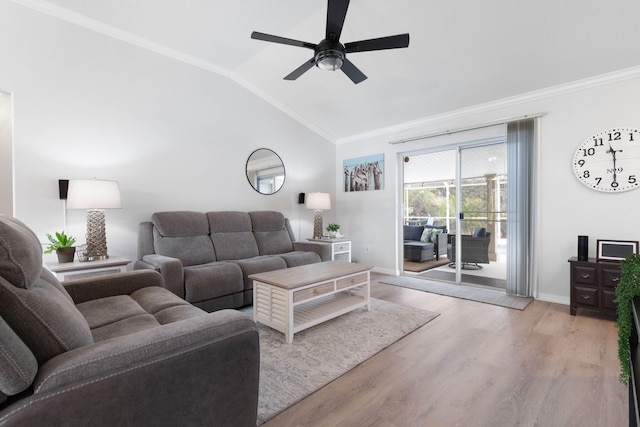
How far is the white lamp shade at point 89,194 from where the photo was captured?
Result: 2605 mm

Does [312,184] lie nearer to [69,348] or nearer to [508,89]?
[508,89]

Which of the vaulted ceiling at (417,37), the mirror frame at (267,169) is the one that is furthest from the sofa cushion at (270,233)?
the vaulted ceiling at (417,37)

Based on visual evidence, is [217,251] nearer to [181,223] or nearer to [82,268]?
[181,223]

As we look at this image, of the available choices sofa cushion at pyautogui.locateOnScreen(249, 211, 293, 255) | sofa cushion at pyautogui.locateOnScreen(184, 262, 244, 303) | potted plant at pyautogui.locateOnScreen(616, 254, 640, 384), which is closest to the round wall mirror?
sofa cushion at pyautogui.locateOnScreen(249, 211, 293, 255)

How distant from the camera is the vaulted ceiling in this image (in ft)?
8.52

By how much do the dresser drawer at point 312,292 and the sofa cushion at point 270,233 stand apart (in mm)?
1560

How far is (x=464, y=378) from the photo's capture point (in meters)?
1.92

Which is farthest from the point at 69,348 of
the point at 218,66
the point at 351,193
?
the point at 351,193

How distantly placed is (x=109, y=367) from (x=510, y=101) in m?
4.56

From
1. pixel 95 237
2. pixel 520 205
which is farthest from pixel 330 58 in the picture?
pixel 520 205

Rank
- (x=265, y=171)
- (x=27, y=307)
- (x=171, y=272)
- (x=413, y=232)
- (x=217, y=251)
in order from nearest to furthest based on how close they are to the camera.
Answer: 1. (x=27, y=307)
2. (x=171, y=272)
3. (x=217, y=251)
4. (x=265, y=171)
5. (x=413, y=232)

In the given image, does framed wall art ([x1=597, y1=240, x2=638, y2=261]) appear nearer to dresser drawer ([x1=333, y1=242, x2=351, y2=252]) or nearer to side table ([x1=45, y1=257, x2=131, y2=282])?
dresser drawer ([x1=333, y1=242, x2=351, y2=252])

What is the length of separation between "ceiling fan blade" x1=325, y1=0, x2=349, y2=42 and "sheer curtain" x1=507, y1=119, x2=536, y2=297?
8.89 feet

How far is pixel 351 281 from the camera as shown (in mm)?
2957
